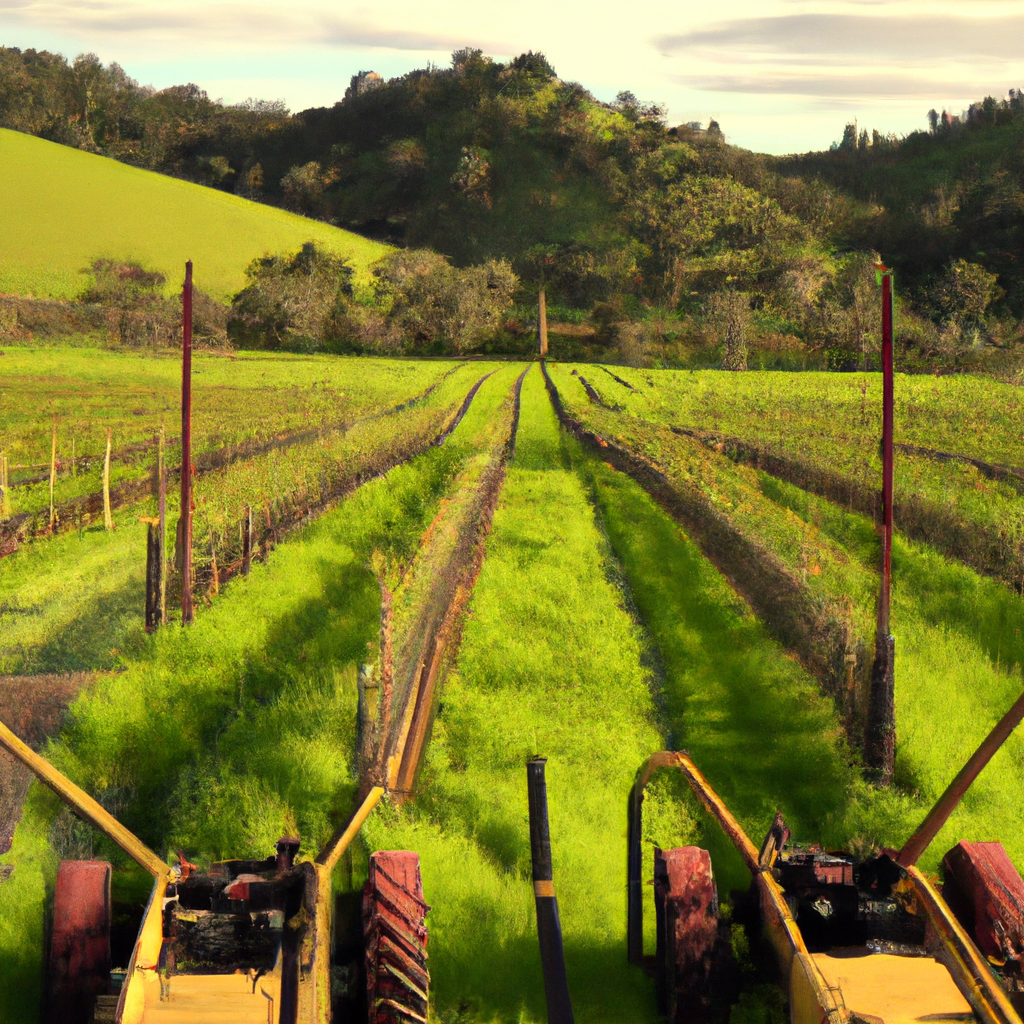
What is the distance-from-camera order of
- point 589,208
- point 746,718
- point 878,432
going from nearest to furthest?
1. point 746,718
2. point 878,432
3. point 589,208

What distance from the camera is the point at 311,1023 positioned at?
17.6ft

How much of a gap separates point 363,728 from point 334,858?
6.34 ft

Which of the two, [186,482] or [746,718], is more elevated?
[186,482]

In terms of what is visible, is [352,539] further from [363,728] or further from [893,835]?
[893,835]

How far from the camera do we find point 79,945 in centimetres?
632

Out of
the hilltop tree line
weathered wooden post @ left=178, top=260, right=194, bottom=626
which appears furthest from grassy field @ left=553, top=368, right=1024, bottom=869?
the hilltop tree line

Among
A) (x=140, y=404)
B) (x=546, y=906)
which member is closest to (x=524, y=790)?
(x=546, y=906)

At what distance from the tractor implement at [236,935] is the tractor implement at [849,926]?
1.61 meters

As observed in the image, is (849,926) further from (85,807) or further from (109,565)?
(109,565)

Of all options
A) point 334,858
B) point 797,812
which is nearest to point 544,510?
→ point 797,812

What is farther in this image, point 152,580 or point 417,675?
point 152,580

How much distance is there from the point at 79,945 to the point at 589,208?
4208 inches

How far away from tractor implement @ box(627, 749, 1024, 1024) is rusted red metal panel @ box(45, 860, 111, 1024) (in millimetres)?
3416

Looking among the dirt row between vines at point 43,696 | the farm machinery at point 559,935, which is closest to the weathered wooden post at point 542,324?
the dirt row between vines at point 43,696
